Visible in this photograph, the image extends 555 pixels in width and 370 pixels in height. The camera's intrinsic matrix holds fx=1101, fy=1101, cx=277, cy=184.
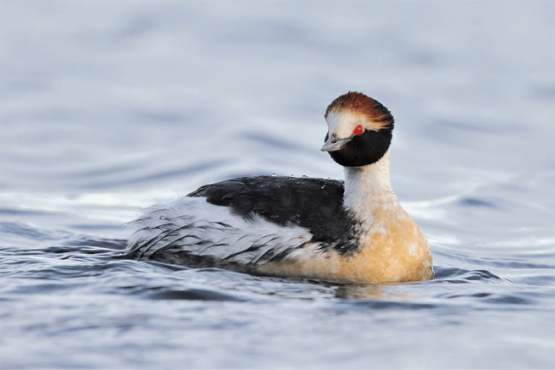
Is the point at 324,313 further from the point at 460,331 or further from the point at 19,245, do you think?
the point at 19,245

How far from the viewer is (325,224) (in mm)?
9617

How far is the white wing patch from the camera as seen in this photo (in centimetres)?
958

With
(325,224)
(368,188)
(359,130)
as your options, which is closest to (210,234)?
(325,224)

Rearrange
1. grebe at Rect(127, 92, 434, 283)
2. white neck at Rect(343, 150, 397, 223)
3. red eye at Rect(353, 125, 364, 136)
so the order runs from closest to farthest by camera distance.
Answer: grebe at Rect(127, 92, 434, 283) < red eye at Rect(353, 125, 364, 136) < white neck at Rect(343, 150, 397, 223)

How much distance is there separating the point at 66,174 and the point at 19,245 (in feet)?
13.4

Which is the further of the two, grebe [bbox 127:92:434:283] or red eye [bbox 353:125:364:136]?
red eye [bbox 353:125:364:136]

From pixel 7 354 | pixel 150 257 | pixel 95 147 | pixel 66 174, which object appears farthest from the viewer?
pixel 95 147

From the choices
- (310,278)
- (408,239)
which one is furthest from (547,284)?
(310,278)

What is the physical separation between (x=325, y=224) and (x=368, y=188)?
576 millimetres

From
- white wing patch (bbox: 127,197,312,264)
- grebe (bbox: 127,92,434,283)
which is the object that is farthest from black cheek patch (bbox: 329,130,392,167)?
white wing patch (bbox: 127,197,312,264)

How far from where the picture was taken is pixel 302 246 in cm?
950

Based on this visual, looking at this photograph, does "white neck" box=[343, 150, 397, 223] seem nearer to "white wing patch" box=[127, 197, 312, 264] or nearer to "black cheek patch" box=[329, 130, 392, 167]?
"black cheek patch" box=[329, 130, 392, 167]

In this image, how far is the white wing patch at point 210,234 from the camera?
958cm

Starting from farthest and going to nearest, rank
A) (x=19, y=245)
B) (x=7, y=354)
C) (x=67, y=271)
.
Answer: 1. (x=19, y=245)
2. (x=67, y=271)
3. (x=7, y=354)
